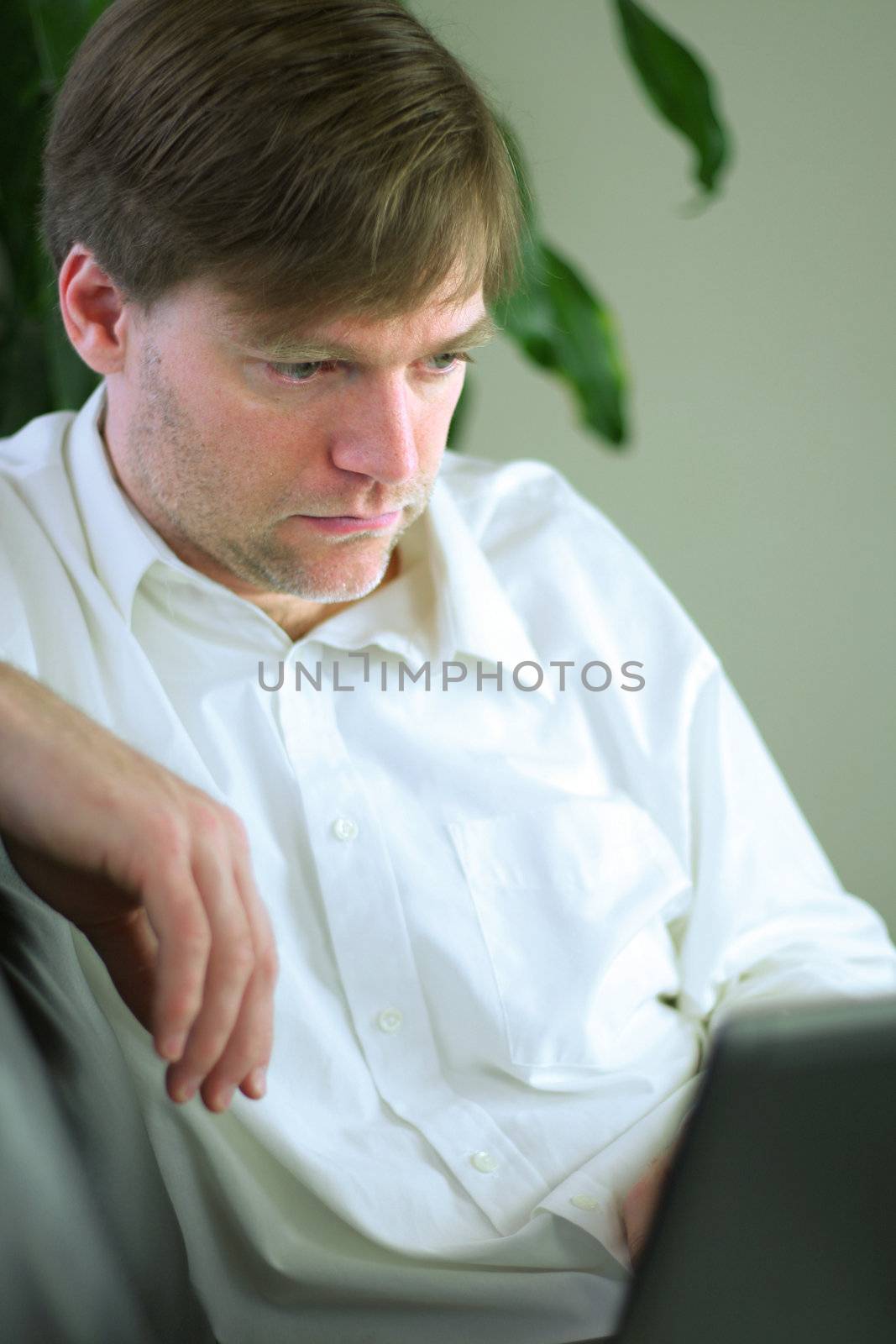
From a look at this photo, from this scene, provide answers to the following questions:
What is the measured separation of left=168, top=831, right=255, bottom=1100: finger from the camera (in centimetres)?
68

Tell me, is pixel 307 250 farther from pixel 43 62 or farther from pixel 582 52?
pixel 582 52

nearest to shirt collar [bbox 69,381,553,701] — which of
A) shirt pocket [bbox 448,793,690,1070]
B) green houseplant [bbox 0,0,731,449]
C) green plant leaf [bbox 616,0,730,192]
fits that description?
shirt pocket [bbox 448,793,690,1070]

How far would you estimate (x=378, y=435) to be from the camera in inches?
36.0

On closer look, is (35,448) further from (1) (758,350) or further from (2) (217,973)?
(1) (758,350)

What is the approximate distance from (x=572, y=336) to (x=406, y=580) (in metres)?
0.48

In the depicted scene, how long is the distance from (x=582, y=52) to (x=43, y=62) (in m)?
0.78

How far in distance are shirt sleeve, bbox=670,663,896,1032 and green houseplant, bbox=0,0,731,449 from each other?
46 cm

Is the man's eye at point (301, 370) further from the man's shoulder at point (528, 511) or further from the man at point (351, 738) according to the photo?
the man's shoulder at point (528, 511)

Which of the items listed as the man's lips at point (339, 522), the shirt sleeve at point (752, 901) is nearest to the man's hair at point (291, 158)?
the man's lips at point (339, 522)

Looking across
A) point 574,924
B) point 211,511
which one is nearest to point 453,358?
point 211,511

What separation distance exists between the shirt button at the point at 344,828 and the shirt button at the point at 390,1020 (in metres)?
0.13

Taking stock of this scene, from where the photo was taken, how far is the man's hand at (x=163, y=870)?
2.19ft

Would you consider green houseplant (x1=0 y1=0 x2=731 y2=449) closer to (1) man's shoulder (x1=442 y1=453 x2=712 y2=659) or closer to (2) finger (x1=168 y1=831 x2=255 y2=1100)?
(1) man's shoulder (x1=442 y1=453 x2=712 y2=659)

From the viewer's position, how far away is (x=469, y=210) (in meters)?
0.91
